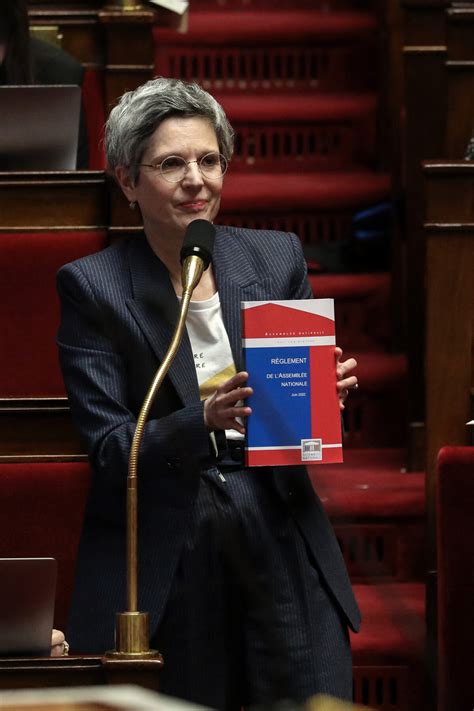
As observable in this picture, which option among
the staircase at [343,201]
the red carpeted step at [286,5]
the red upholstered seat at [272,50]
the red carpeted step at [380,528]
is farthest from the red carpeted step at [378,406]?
the red carpeted step at [286,5]

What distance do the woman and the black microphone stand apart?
1.7 inches

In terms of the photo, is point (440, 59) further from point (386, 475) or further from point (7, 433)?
point (7, 433)

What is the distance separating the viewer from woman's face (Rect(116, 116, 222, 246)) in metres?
0.77

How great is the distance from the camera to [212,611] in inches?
29.6

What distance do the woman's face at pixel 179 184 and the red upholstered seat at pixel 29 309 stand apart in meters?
0.29

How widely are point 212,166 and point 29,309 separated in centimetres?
32

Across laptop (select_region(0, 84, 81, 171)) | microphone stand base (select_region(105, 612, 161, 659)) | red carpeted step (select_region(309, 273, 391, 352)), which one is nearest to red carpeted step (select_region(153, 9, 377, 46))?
red carpeted step (select_region(309, 273, 391, 352))

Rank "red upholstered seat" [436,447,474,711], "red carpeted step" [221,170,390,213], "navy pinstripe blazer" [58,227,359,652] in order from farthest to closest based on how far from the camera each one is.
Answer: "red carpeted step" [221,170,390,213], "red upholstered seat" [436,447,474,711], "navy pinstripe blazer" [58,227,359,652]

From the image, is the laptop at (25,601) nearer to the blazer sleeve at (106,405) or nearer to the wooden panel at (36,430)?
the blazer sleeve at (106,405)

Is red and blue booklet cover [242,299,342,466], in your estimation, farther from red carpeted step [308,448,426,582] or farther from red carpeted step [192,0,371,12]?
red carpeted step [192,0,371,12]

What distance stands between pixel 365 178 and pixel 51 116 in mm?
503

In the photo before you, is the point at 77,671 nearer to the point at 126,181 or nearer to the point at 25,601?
the point at 25,601

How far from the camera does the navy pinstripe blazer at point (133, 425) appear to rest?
2.43 ft

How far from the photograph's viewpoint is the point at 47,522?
3.10ft
